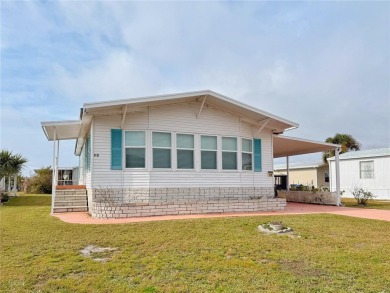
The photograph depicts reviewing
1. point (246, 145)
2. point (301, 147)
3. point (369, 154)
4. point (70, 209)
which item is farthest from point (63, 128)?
point (369, 154)

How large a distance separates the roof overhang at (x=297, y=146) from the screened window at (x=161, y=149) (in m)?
5.19

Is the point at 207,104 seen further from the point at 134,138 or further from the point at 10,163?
the point at 10,163

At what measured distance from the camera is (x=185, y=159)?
12.2 metres

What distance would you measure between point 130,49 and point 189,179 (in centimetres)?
720

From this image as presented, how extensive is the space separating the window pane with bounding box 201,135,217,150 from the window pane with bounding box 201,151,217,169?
19cm

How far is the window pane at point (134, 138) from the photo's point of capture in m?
11.6

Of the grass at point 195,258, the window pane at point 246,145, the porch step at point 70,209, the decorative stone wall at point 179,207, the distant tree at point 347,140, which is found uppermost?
the distant tree at point 347,140

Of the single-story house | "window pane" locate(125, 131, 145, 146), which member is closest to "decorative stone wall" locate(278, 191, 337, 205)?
the single-story house

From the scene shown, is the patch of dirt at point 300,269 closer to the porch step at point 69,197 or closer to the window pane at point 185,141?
the window pane at point 185,141

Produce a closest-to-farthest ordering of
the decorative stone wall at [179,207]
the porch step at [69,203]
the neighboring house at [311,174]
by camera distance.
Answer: the decorative stone wall at [179,207]
the porch step at [69,203]
the neighboring house at [311,174]

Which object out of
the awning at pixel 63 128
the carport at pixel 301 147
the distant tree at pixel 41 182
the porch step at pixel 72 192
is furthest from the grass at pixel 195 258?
the distant tree at pixel 41 182

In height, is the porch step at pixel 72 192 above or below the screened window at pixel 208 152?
below

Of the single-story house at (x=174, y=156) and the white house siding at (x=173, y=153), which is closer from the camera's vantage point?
the single-story house at (x=174, y=156)

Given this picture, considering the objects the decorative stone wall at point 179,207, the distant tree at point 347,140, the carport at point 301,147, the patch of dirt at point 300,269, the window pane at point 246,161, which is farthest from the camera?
the distant tree at point 347,140
